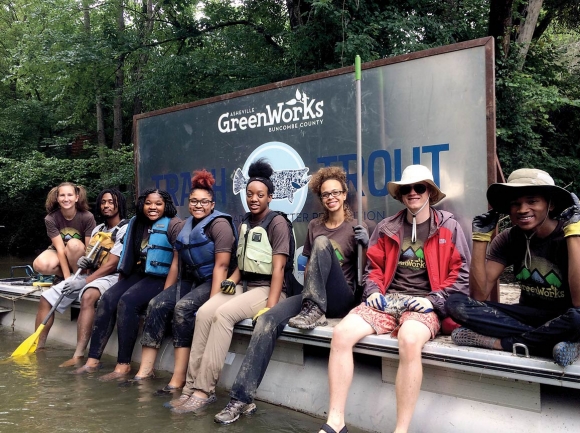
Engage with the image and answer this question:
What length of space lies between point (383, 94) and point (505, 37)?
6433mm

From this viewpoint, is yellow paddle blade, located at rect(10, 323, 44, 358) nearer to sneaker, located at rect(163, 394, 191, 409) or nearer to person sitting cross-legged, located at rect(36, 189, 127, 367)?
person sitting cross-legged, located at rect(36, 189, 127, 367)

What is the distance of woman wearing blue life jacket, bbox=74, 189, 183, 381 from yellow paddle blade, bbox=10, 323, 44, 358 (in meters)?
0.99

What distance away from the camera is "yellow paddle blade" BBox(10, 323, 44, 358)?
5473 millimetres

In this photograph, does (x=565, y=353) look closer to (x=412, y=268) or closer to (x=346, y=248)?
(x=412, y=268)

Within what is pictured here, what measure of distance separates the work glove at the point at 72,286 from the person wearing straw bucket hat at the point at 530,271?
4.01 meters

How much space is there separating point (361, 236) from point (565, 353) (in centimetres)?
166

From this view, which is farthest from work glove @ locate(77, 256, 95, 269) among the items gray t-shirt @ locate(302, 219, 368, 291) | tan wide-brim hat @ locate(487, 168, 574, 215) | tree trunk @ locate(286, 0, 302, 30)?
tree trunk @ locate(286, 0, 302, 30)

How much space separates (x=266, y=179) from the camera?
4.45 metres

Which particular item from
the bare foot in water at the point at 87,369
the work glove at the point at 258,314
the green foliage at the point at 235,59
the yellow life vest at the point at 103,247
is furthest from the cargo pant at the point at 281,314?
the green foliage at the point at 235,59

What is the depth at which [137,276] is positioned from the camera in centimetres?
512

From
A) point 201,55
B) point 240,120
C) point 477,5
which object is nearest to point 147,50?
point 201,55

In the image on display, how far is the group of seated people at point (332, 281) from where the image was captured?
9.62 ft

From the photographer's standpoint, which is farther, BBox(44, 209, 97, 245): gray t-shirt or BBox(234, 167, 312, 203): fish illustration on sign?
BBox(44, 209, 97, 245): gray t-shirt

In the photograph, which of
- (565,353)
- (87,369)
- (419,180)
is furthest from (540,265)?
(87,369)
